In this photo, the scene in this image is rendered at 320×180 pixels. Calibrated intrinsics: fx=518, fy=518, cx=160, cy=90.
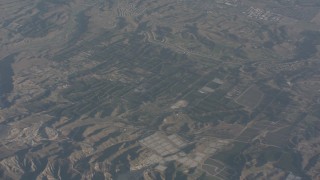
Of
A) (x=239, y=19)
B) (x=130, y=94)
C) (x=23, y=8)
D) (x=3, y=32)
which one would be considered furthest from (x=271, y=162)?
(x=23, y=8)

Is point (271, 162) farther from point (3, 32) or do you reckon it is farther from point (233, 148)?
point (3, 32)

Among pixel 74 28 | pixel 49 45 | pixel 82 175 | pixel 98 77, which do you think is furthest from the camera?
→ pixel 74 28

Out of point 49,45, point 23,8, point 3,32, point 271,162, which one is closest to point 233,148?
point 271,162

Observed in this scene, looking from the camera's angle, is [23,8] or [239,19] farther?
[23,8]

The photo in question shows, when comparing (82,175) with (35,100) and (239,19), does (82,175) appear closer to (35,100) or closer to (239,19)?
(35,100)

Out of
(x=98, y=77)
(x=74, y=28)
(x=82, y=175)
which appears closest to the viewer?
(x=82, y=175)

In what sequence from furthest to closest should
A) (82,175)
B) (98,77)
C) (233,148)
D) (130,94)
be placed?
(98,77)
(130,94)
(233,148)
(82,175)

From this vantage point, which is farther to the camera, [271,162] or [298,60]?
[298,60]

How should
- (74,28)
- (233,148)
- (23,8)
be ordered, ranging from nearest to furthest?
(233,148), (74,28), (23,8)

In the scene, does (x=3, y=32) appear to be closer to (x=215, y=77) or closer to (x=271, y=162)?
(x=215, y=77)
